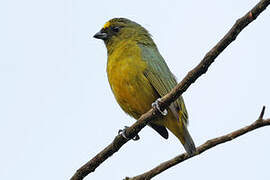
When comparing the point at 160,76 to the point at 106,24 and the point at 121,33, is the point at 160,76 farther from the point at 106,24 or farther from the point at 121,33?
the point at 106,24

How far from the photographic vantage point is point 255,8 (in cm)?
327

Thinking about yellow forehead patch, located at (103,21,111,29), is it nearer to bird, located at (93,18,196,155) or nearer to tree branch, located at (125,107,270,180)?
bird, located at (93,18,196,155)

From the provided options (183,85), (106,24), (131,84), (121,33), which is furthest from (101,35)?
(183,85)

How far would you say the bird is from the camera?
5352mm

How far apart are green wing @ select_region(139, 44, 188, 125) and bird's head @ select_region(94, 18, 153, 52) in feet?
1.59

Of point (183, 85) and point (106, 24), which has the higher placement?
point (106, 24)

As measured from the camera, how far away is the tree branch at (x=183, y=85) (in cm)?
334

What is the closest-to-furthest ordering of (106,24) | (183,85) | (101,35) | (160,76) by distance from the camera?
(183,85), (160,76), (101,35), (106,24)

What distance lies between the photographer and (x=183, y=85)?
12.2 feet

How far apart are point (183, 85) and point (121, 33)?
3019mm

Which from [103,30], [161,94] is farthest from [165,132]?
[103,30]

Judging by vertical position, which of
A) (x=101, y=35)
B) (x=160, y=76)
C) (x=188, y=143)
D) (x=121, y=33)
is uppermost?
(x=101, y=35)

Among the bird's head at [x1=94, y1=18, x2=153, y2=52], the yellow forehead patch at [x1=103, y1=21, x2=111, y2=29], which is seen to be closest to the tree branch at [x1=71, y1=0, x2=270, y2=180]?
the bird's head at [x1=94, y1=18, x2=153, y2=52]

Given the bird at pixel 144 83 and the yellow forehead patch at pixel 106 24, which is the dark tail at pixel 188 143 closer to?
the bird at pixel 144 83
